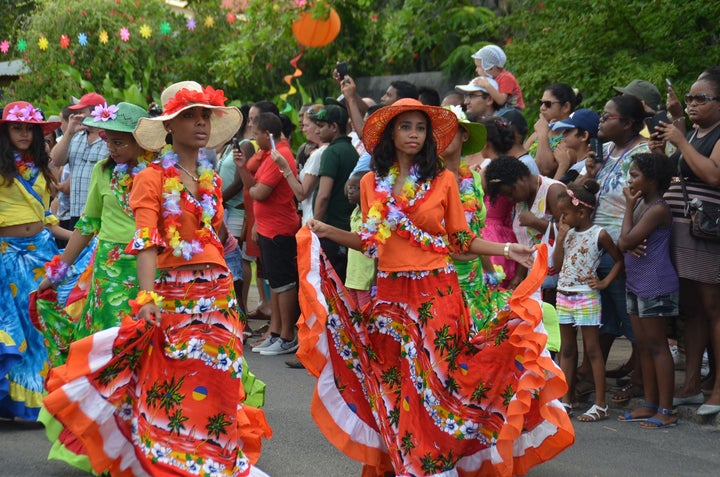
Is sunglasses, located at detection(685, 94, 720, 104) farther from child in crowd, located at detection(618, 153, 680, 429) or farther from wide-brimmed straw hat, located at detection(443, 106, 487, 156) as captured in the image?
wide-brimmed straw hat, located at detection(443, 106, 487, 156)

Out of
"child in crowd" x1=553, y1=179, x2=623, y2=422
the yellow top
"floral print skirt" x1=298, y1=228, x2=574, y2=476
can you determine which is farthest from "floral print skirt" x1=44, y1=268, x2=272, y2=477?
"child in crowd" x1=553, y1=179, x2=623, y2=422

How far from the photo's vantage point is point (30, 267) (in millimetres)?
7789

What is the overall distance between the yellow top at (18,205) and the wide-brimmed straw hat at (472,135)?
10.9 feet

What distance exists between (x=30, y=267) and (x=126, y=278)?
175cm

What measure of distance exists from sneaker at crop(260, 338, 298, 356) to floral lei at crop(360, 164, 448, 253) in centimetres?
452

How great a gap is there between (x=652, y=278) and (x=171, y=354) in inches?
139

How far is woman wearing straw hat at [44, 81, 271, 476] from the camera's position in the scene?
5316 mm

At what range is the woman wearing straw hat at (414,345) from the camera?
18.5 feet

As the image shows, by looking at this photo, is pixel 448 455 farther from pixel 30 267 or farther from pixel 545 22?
pixel 545 22

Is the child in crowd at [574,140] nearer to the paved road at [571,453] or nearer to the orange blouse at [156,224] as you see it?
the paved road at [571,453]

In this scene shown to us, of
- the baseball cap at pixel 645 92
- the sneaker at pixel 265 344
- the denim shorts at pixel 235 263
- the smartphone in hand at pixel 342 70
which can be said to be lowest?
the sneaker at pixel 265 344

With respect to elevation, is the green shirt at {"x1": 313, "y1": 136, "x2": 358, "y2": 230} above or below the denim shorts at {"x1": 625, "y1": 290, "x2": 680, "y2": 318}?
above

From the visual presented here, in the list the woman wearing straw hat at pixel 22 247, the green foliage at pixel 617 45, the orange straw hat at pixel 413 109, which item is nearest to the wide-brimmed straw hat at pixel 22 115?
the woman wearing straw hat at pixel 22 247

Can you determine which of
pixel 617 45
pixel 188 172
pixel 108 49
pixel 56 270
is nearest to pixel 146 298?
pixel 188 172
